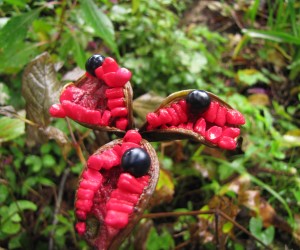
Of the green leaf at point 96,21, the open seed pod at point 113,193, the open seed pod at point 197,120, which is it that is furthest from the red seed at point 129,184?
the green leaf at point 96,21

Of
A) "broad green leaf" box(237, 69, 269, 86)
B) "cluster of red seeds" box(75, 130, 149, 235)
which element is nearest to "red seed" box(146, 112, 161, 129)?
"cluster of red seeds" box(75, 130, 149, 235)

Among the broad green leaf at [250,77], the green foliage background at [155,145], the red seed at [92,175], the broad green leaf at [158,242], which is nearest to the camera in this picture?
the red seed at [92,175]

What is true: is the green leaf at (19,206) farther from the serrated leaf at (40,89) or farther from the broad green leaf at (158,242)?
the broad green leaf at (158,242)

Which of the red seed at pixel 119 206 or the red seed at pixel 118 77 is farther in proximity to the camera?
the red seed at pixel 118 77

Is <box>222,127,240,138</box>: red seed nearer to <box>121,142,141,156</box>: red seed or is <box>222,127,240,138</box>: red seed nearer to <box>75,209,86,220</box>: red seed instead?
<box>121,142,141,156</box>: red seed

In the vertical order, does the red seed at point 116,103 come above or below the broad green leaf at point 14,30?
below

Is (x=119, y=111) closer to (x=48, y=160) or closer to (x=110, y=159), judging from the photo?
(x=110, y=159)

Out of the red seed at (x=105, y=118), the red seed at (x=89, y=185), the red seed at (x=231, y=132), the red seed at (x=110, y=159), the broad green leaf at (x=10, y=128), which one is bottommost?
the broad green leaf at (x=10, y=128)

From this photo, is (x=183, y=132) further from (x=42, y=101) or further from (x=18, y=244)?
(x=18, y=244)
